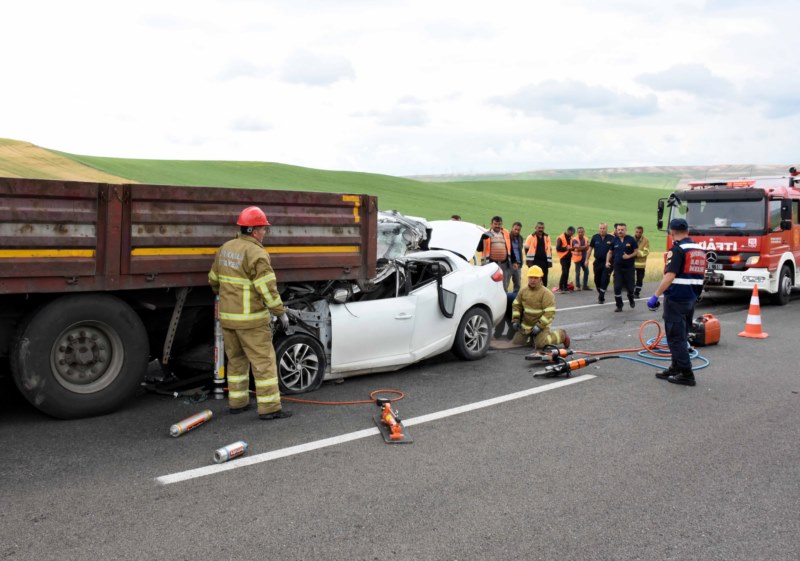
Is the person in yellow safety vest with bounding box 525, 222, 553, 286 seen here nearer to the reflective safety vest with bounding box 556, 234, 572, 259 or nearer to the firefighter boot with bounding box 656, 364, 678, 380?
the reflective safety vest with bounding box 556, 234, 572, 259

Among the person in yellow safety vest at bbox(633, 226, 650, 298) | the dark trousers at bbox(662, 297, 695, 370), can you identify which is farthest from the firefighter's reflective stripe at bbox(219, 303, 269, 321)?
the person in yellow safety vest at bbox(633, 226, 650, 298)

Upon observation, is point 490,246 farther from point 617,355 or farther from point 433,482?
point 433,482

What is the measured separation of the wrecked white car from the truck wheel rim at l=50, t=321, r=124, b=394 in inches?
58.5

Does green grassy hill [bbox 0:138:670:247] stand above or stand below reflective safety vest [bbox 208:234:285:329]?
above

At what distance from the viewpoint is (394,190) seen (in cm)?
6225

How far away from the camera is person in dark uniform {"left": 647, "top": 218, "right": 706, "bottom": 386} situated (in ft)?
25.9

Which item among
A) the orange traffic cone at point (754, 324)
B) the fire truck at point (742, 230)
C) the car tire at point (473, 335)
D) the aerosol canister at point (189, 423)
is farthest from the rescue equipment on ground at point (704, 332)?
the aerosol canister at point (189, 423)

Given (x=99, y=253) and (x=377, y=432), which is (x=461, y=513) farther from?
(x=99, y=253)

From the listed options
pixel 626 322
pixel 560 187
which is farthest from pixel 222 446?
pixel 560 187

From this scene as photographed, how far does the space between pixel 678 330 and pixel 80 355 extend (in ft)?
20.0

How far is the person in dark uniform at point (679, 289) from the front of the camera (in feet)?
25.9

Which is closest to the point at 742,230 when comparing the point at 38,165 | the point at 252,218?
the point at 252,218

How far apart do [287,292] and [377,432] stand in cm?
211

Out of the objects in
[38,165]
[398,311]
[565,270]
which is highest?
[38,165]
